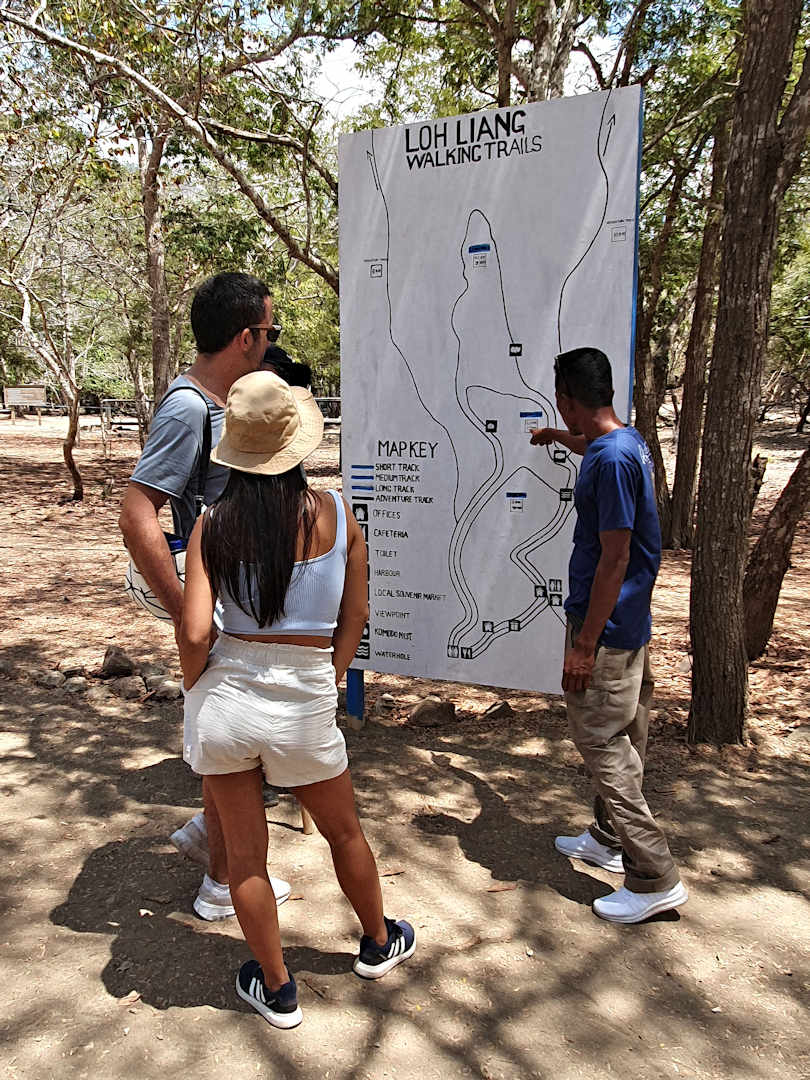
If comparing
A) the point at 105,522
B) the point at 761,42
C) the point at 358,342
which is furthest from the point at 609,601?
the point at 105,522

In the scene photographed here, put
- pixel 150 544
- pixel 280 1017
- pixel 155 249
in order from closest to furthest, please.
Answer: pixel 280 1017 < pixel 150 544 < pixel 155 249

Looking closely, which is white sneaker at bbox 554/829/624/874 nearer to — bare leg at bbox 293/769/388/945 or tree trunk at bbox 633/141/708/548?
bare leg at bbox 293/769/388/945

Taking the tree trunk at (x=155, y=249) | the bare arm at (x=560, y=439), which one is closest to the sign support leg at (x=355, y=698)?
the bare arm at (x=560, y=439)

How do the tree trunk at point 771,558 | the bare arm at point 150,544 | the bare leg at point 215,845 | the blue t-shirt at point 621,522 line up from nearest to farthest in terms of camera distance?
the bare arm at point 150,544 → the blue t-shirt at point 621,522 → the bare leg at point 215,845 → the tree trunk at point 771,558

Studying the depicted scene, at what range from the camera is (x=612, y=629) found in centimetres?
284

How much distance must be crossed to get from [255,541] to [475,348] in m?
2.32

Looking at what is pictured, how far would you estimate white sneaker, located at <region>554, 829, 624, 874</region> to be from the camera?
3.26 meters

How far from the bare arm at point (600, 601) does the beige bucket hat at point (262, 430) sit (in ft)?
3.61

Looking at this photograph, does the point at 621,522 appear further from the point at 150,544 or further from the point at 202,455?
the point at 150,544

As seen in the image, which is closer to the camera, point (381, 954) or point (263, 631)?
point (263, 631)

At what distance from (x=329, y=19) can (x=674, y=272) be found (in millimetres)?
7614

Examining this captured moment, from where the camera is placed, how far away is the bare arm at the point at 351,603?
2.32 meters

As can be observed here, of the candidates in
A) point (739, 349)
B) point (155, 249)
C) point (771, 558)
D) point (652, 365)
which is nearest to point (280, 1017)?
point (739, 349)

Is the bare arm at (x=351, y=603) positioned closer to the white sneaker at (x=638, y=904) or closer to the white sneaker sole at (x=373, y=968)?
the white sneaker sole at (x=373, y=968)
